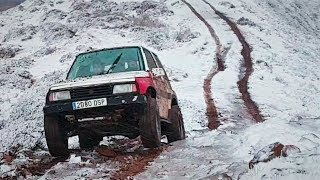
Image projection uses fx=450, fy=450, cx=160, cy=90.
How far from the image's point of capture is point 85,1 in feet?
137

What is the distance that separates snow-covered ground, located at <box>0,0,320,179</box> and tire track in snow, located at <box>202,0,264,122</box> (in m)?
0.28

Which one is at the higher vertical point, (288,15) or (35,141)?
(35,141)

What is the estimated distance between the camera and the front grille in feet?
23.0

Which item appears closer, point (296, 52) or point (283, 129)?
point (283, 129)

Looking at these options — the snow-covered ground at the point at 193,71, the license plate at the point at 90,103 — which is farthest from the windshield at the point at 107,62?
the snow-covered ground at the point at 193,71

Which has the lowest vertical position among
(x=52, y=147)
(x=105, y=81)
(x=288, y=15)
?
(x=288, y=15)

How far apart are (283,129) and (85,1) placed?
120 ft

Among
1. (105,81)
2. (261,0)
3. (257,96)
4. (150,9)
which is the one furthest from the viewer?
(261,0)

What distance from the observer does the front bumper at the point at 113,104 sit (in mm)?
6906

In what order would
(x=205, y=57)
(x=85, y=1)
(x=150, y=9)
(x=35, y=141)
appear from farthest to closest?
(x=85, y=1) → (x=150, y=9) → (x=205, y=57) → (x=35, y=141)

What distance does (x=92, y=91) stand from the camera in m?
7.04

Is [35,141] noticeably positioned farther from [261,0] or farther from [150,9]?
[261,0]

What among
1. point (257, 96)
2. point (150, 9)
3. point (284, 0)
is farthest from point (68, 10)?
point (257, 96)

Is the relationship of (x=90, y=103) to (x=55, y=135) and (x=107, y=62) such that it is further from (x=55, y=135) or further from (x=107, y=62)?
(x=107, y=62)
